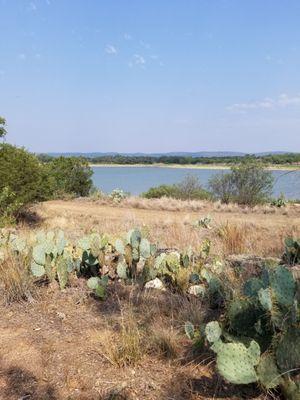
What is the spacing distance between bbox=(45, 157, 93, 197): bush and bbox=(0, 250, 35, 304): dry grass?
2230cm

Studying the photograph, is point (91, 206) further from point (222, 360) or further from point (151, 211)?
point (222, 360)

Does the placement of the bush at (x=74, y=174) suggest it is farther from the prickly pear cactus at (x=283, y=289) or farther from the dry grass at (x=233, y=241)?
the prickly pear cactus at (x=283, y=289)

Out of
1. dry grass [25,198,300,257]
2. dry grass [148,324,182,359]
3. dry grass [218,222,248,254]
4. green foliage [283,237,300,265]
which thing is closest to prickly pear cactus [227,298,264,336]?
dry grass [148,324,182,359]

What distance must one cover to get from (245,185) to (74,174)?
10.3 m

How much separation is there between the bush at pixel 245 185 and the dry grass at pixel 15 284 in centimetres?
1966

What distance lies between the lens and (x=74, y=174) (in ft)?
92.1

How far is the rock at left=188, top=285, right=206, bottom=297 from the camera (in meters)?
4.62

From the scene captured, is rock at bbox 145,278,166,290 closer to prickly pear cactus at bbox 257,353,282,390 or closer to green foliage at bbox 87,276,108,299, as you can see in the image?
green foliage at bbox 87,276,108,299

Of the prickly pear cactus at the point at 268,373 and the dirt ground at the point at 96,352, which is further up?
the prickly pear cactus at the point at 268,373

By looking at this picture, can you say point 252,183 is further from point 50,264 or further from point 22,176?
point 50,264

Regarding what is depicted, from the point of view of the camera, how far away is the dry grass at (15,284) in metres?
4.80

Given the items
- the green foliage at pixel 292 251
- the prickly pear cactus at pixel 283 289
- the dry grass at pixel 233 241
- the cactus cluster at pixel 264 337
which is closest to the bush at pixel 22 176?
the dry grass at pixel 233 241

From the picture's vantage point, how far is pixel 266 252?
8070 millimetres

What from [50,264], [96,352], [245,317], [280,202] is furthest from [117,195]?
[245,317]
